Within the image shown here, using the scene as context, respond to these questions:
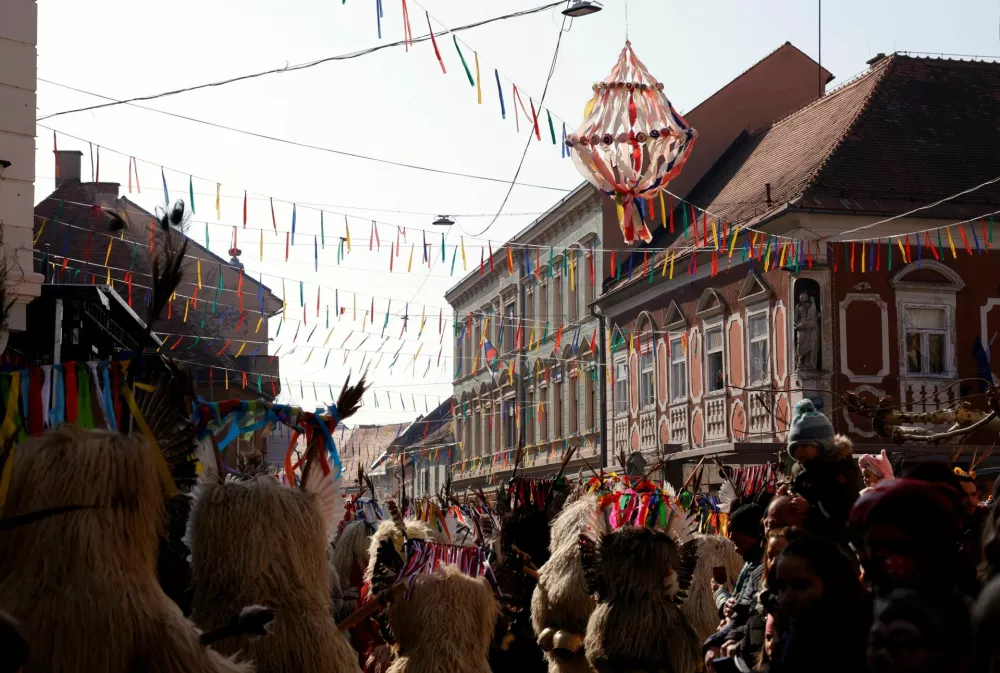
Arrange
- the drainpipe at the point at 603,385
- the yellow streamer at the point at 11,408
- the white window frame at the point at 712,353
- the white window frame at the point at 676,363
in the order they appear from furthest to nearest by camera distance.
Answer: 1. the drainpipe at the point at 603,385
2. the white window frame at the point at 676,363
3. the white window frame at the point at 712,353
4. the yellow streamer at the point at 11,408

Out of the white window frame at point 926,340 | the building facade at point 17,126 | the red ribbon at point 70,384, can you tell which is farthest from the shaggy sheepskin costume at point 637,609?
the white window frame at point 926,340

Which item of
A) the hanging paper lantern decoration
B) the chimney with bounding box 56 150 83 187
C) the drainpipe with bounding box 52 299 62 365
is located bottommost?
the drainpipe with bounding box 52 299 62 365

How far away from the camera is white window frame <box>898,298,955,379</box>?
982 inches

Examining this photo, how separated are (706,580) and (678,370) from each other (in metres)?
20.9

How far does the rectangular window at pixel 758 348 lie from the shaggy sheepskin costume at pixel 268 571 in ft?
69.1

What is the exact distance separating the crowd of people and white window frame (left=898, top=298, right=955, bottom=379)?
63.9 feet

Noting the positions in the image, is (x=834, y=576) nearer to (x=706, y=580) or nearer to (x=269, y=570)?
(x=269, y=570)

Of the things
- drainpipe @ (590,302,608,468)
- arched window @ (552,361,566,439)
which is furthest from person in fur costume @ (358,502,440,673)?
arched window @ (552,361,566,439)

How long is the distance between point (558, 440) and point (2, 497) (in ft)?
113

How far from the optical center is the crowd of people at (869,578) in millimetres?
3320

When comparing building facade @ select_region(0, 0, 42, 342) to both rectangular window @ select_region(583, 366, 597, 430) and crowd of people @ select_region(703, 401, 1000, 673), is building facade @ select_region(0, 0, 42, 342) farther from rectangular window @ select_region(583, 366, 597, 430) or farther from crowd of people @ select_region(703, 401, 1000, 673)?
rectangular window @ select_region(583, 366, 597, 430)

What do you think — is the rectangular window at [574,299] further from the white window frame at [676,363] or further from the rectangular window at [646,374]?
the white window frame at [676,363]

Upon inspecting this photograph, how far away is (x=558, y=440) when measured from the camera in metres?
38.4

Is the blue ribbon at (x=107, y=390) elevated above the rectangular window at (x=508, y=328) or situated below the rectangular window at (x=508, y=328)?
below
